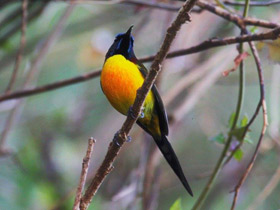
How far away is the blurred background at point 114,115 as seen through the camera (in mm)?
4137

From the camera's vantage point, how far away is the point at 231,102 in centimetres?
604

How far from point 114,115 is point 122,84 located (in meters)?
1.87

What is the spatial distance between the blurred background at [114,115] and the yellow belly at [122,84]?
0.71 meters

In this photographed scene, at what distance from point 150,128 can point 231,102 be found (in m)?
3.04

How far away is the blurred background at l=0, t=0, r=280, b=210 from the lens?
13.6 feet

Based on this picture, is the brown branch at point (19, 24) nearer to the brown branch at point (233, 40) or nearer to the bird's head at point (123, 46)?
the bird's head at point (123, 46)

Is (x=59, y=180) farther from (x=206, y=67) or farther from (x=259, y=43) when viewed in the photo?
(x=259, y=43)

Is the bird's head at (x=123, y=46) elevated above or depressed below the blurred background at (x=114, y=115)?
above

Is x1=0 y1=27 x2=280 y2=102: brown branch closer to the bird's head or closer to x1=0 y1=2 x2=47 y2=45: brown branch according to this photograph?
the bird's head

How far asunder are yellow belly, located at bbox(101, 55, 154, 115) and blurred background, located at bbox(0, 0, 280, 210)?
71 centimetres

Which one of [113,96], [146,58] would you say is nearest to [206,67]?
[146,58]

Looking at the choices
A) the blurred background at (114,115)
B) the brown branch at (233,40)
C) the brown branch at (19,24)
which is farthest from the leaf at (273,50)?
the brown branch at (19,24)

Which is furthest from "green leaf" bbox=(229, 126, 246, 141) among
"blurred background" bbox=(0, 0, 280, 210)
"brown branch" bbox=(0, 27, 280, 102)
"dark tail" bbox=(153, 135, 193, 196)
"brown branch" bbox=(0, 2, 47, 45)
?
"brown branch" bbox=(0, 2, 47, 45)

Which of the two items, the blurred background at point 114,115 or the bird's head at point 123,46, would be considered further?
the blurred background at point 114,115
